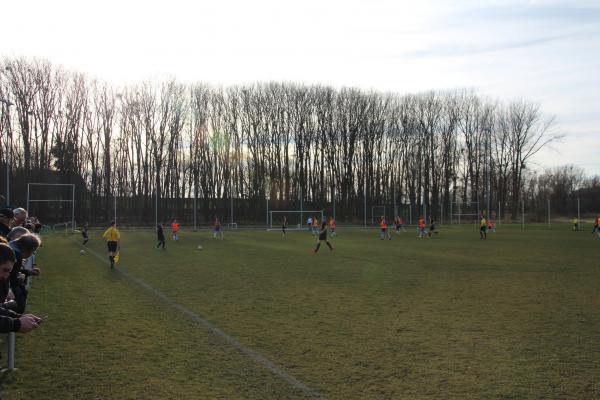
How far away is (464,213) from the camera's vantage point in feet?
227

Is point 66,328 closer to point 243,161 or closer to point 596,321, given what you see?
point 596,321

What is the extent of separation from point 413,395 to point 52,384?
3.84 m

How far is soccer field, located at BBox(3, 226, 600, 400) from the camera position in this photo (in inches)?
213

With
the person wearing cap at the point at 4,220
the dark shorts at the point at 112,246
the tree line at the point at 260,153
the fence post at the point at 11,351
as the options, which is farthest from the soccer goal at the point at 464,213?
the fence post at the point at 11,351

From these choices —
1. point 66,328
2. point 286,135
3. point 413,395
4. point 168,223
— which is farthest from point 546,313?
point 286,135

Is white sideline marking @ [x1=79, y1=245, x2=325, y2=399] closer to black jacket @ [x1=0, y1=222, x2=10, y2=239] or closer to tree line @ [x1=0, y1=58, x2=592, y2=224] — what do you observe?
black jacket @ [x1=0, y1=222, x2=10, y2=239]

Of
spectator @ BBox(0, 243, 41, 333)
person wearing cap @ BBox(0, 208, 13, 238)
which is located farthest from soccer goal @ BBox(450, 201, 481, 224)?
spectator @ BBox(0, 243, 41, 333)

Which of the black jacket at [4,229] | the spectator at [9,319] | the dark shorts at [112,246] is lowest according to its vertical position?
the dark shorts at [112,246]

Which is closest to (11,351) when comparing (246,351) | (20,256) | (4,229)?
(20,256)

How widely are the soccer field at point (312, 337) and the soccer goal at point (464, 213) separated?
5345 cm

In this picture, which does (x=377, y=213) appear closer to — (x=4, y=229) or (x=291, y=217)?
(x=291, y=217)

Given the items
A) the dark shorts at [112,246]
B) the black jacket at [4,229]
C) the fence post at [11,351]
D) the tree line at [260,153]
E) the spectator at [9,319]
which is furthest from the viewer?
the tree line at [260,153]

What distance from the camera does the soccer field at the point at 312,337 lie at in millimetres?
5410

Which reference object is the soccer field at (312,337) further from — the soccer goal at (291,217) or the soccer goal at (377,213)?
the soccer goal at (377,213)
